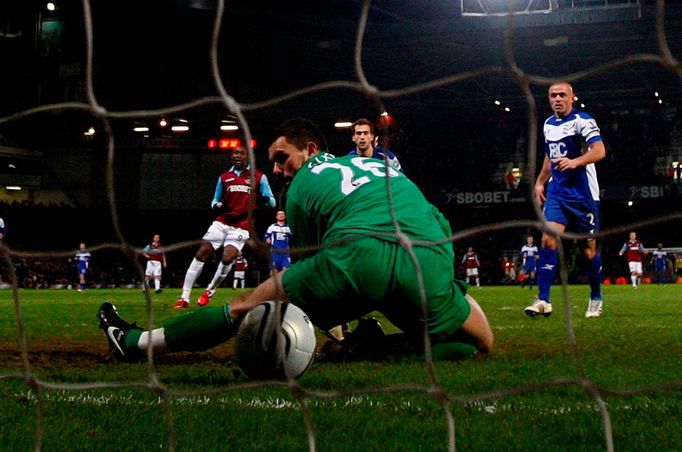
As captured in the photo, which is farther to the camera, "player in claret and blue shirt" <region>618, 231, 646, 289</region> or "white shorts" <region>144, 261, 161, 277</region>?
"player in claret and blue shirt" <region>618, 231, 646, 289</region>

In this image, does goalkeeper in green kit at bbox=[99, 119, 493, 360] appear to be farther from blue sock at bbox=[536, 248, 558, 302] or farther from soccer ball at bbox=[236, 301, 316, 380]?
blue sock at bbox=[536, 248, 558, 302]

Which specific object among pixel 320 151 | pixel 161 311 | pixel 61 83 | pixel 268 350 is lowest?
pixel 161 311

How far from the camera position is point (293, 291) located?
3.63 metres

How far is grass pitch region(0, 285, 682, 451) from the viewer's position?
8.02ft

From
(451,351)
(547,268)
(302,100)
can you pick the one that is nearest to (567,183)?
(547,268)

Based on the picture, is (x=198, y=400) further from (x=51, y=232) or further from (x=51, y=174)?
(x=51, y=174)

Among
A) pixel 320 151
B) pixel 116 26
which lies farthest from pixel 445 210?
pixel 320 151

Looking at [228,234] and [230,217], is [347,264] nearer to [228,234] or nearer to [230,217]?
[228,234]

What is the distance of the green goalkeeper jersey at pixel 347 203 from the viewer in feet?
12.3

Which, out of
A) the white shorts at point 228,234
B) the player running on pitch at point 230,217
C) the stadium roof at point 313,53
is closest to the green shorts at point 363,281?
the player running on pitch at point 230,217

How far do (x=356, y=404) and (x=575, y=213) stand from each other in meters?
4.70

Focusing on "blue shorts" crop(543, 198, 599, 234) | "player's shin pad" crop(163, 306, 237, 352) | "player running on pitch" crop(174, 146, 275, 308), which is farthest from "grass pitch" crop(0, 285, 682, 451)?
"player running on pitch" crop(174, 146, 275, 308)

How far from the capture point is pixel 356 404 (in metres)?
3.09

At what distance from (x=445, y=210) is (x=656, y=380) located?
2876 centimetres
